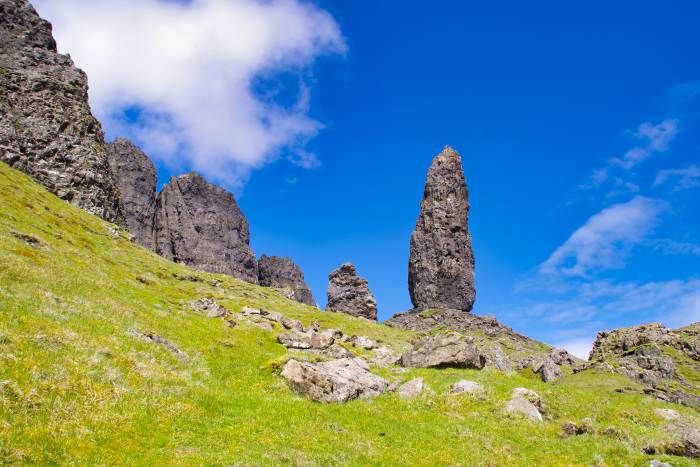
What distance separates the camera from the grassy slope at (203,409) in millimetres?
16312

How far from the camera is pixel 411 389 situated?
28.6m

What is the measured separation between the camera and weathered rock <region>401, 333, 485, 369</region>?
34750 millimetres

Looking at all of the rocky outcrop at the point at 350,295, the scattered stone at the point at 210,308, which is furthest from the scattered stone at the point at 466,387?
the rocky outcrop at the point at 350,295

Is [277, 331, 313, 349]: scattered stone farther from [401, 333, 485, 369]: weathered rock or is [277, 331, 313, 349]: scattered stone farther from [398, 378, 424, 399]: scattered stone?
[398, 378, 424, 399]: scattered stone

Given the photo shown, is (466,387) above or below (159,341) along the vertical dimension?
below

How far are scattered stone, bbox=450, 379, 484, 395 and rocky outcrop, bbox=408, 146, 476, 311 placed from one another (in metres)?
154

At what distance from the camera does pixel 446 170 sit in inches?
7785

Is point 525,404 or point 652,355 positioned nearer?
point 525,404

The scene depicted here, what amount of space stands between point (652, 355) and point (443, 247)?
12519cm

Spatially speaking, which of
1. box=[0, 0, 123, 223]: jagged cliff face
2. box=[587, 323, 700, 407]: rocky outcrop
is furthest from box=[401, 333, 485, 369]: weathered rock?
box=[0, 0, 123, 223]: jagged cliff face

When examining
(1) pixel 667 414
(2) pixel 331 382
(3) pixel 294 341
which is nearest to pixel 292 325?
(3) pixel 294 341

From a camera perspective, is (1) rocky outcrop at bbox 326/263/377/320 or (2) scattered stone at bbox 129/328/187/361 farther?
(1) rocky outcrop at bbox 326/263/377/320

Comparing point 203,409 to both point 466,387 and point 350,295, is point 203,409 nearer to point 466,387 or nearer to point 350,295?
point 466,387

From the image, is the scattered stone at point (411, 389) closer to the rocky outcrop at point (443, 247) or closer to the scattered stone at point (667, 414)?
the scattered stone at point (667, 414)
